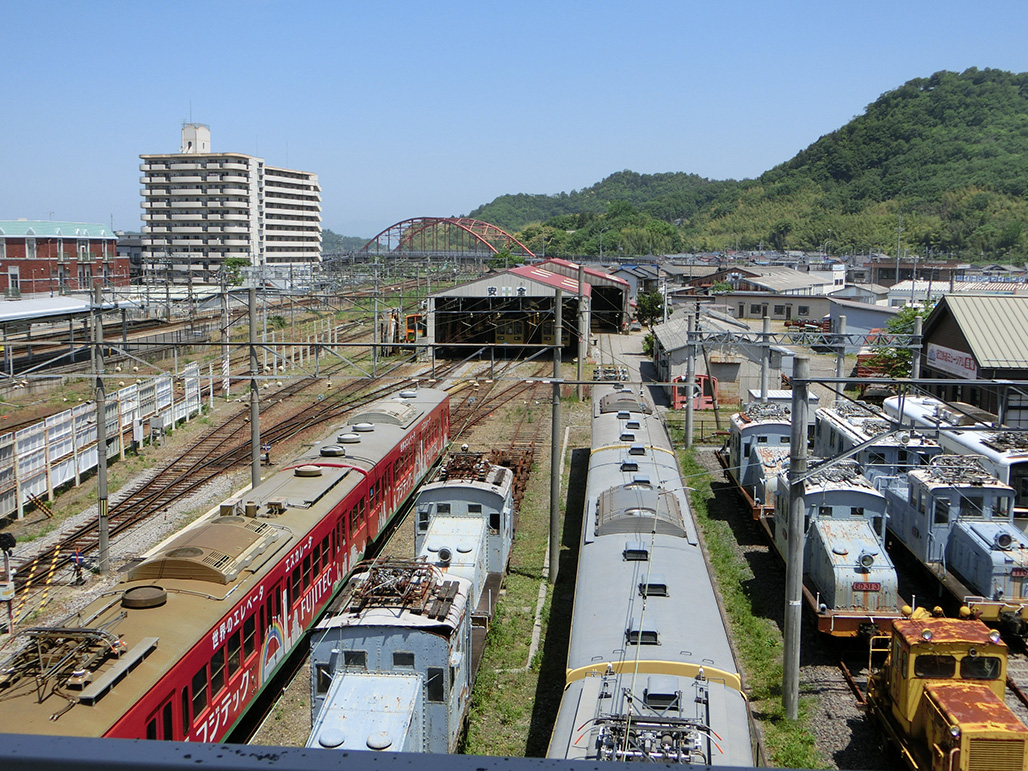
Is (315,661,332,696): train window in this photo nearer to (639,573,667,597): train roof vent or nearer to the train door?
the train door

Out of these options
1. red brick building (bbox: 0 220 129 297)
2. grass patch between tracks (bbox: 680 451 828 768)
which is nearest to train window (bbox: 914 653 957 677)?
grass patch between tracks (bbox: 680 451 828 768)

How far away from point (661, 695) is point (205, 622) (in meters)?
5.05

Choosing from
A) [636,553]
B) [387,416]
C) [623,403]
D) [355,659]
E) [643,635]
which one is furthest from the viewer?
[623,403]

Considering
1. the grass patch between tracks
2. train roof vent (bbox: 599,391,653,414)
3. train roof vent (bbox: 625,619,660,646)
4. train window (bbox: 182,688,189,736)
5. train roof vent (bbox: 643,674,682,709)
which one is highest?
train roof vent (bbox: 599,391,653,414)

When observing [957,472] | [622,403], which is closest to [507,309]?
[622,403]

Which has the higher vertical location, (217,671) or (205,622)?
(205,622)

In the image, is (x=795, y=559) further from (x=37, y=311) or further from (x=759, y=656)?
(x=37, y=311)

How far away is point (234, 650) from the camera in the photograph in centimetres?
1046

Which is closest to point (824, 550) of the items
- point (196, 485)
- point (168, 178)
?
point (196, 485)

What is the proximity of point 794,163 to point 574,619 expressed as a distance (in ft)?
665

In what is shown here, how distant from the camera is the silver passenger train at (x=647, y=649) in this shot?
26.3 ft

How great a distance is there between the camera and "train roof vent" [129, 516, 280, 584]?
34.6 ft

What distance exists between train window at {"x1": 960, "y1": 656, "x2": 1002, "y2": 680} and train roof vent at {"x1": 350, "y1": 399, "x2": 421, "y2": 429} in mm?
13624

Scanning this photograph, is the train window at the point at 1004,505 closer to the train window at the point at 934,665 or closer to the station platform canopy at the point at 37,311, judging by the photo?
the train window at the point at 934,665
